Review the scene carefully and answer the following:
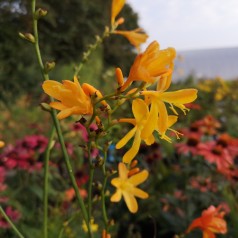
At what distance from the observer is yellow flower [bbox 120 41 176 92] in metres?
0.41

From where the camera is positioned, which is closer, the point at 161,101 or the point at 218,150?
the point at 161,101

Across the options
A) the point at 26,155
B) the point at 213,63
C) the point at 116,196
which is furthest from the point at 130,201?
the point at 213,63

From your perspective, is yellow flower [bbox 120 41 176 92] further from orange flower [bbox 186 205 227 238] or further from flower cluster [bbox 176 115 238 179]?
flower cluster [bbox 176 115 238 179]

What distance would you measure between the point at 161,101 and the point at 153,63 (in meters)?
0.06

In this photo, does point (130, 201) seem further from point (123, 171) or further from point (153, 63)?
point (153, 63)

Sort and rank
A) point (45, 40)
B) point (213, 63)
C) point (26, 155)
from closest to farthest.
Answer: point (26, 155), point (45, 40), point (213, 63)

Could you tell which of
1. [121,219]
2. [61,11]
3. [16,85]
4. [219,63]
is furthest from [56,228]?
[219,63]

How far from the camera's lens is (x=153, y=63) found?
1.35 feet

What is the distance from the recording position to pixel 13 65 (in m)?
6.72

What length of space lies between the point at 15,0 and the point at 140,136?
6.64 meters

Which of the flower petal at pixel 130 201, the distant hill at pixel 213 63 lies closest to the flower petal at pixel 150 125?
the flower petal at pixel 130 201

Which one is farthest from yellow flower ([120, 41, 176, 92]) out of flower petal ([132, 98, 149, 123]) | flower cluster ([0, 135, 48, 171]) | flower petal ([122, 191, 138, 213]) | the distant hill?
the distant hill

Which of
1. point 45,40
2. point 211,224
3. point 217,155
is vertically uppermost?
point 211,224

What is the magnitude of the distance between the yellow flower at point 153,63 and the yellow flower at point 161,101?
1.4 inches
